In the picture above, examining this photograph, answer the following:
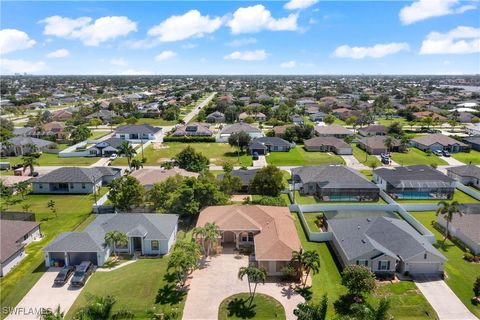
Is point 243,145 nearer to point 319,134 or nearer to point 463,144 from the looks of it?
point 319,134

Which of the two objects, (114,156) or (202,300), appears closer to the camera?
(202,300)

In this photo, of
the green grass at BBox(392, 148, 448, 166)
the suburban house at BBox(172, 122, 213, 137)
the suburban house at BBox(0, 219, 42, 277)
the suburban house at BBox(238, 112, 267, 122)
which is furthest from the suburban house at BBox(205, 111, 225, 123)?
→ the suburban house at BBox(0, 219, 42, 277)

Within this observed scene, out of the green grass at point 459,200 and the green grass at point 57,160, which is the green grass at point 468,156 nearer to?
the green grass at point 459,200

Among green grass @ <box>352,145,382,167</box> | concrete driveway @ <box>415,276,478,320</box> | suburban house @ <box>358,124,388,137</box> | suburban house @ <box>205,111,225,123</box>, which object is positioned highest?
suburban house @ <box>205,111,225,123</box>

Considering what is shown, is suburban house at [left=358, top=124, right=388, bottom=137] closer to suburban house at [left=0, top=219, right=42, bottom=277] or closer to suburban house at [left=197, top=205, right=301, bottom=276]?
suburban house at [left=197, top=205, right=301, bottom=276]

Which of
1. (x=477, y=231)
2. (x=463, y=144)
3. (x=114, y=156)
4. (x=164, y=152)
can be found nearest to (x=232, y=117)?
(x=164, y=152)

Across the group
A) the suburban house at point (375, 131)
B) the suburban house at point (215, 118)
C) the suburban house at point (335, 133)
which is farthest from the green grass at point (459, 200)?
the suburban house at point (215, 118)

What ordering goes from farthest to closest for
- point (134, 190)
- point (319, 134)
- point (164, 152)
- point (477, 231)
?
1. point (319, 134)
2. point (164, 152)
3. point (134, 190)
4. point (477, 231)
